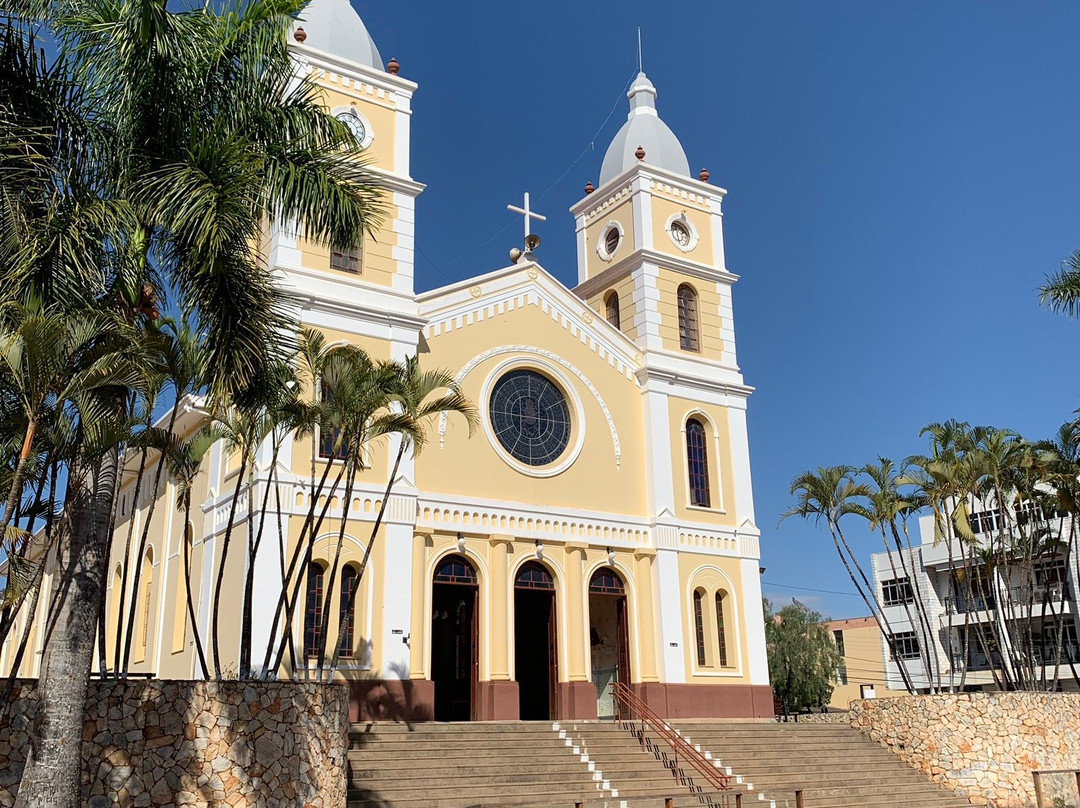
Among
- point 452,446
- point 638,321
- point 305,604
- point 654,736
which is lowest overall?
point 654,736

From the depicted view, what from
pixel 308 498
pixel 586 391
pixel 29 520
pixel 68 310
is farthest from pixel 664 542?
pixel 68 310

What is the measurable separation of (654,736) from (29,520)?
1242cm

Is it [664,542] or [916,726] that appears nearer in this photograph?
[916,726]

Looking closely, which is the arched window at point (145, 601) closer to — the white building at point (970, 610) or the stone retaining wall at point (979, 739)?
the stone retaining wall at point (979, 739)

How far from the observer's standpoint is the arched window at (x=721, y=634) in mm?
25312

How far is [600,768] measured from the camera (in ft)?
61.6

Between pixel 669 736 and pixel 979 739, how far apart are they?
6.91 m

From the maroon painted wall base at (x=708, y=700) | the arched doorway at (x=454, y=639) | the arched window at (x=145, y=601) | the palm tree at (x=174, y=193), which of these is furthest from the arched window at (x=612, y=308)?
the palm tree at (x=174, y=193)

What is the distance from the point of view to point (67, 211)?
11.2m

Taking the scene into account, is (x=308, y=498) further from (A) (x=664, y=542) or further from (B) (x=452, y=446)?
(A) (x=664, y=542)

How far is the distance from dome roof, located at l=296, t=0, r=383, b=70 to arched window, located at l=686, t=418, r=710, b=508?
11.7 meters

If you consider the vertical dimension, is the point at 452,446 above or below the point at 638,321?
below

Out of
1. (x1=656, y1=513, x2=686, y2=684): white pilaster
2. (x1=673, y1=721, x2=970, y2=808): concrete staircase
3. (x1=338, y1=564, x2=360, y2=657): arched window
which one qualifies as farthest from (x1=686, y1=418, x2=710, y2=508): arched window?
(x1=338, y1=564, x2=360, y2=657): arched window

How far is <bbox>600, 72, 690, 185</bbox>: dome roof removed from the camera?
96.2 feet
